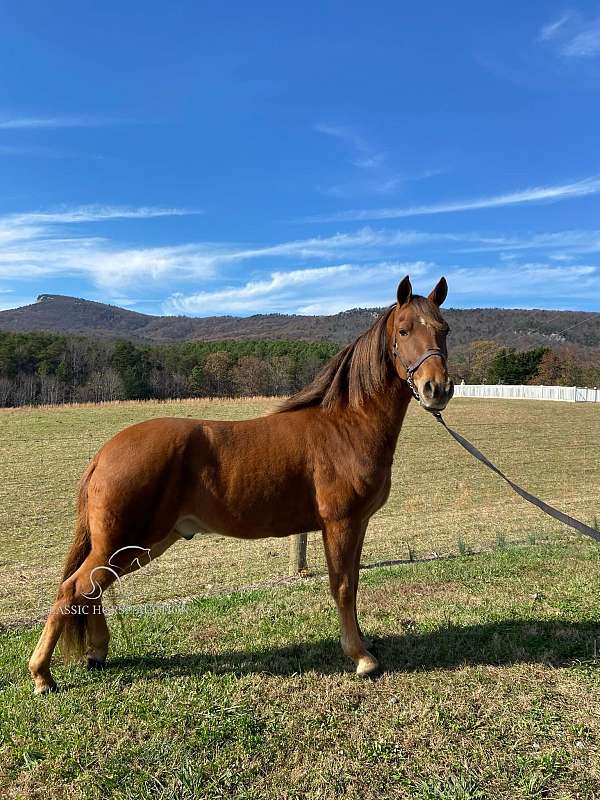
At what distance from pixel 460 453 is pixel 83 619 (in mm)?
23434

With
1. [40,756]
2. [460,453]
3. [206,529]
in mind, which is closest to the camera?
[40,756]

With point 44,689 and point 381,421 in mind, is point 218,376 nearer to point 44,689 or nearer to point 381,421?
point 381,421

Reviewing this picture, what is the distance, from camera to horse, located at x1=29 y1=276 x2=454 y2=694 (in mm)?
3525

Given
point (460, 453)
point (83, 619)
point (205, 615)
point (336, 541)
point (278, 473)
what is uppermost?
point (278, 473)

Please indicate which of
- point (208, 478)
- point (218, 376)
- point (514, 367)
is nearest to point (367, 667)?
point (208, 478)

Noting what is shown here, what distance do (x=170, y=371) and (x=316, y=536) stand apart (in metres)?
64.9

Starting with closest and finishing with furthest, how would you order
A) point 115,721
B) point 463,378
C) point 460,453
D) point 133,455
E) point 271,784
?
Result: point 271,784, point 115,721, point 133,455, point 460,453, point 463,378

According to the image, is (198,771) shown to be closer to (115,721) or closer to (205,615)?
(115,721)

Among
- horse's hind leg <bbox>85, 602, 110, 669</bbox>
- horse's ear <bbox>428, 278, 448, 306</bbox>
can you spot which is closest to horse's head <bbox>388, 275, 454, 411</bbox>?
horse's ear <bbox>428, 278, 448, 306</bbox>

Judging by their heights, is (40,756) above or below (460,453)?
above

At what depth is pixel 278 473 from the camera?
3750 mm

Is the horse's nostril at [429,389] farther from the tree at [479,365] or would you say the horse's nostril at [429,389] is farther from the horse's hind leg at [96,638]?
the tree at [479,365]

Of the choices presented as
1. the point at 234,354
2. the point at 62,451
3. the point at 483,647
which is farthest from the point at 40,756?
the point at 234,354

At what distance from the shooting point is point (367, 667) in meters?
3.69
